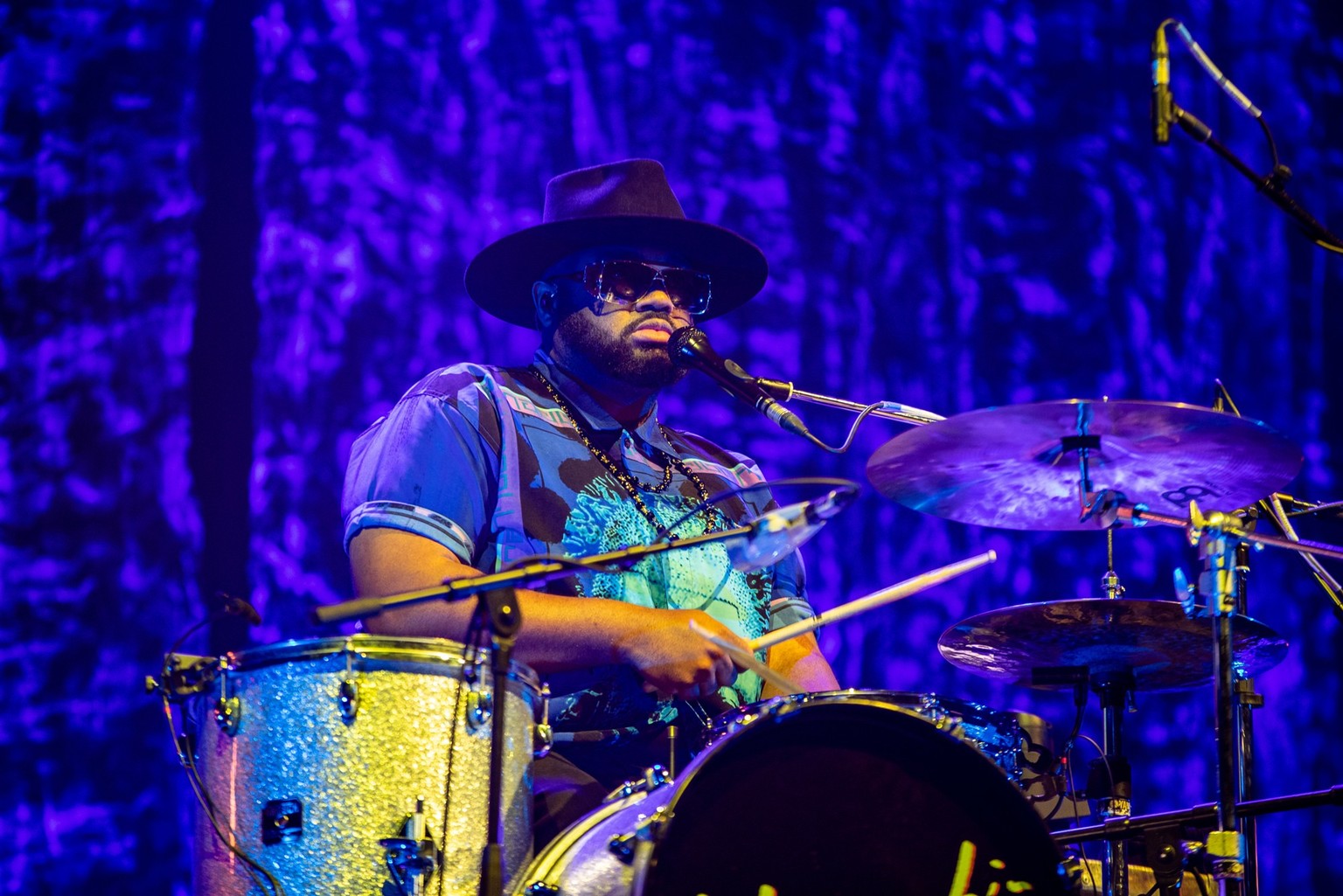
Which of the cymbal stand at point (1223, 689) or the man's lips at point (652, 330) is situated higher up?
the man's lips at point (652, 330)

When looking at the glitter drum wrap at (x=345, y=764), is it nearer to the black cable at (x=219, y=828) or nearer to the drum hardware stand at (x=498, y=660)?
the black cable at (x=219, y=828)

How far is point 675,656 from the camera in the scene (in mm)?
2273

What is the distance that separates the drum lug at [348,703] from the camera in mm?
1890

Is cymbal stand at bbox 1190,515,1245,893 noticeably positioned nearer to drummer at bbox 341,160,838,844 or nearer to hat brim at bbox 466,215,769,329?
drummer at bbox 341,160,838,844

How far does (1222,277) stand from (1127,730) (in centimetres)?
143

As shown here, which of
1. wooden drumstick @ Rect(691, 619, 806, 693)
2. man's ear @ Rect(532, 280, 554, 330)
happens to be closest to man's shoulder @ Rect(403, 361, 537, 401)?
man's ear @ Rect(532, 280, 554, 330)

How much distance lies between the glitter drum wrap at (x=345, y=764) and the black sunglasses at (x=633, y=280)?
4.19 feet

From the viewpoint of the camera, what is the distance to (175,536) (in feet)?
10.5

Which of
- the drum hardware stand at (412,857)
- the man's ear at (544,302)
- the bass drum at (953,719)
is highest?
the man's ear at (544,302)

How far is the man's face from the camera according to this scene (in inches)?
118

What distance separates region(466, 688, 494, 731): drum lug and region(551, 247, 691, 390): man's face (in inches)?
45.9

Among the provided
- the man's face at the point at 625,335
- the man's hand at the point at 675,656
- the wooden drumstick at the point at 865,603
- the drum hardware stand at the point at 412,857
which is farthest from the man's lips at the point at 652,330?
the drum hardware stand at the point at 412,857

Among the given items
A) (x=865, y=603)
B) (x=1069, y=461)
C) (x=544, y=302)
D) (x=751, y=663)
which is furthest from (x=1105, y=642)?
(x=544, y=302)

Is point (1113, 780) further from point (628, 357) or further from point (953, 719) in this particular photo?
point (628, 357)
